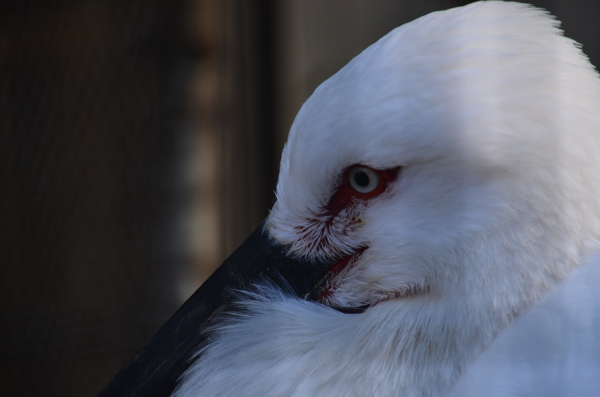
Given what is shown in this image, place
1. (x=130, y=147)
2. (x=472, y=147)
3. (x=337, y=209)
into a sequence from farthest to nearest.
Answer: (x=130, y=147), (x=337, y=209), (x=472, y=147)

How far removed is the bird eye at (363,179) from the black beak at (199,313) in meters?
0.13

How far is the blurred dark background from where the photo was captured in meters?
1.10

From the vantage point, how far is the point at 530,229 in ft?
1.94

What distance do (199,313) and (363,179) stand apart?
0.93ft

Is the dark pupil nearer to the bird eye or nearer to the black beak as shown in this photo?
the bird eye

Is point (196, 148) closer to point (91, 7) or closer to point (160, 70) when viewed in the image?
point (160, 70)

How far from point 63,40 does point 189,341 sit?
731 mm

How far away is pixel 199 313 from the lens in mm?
722

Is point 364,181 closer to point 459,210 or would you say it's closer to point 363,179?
point 363,179

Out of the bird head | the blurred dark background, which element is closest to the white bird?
the bird head

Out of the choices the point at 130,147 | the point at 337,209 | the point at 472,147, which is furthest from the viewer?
the point at 130,147

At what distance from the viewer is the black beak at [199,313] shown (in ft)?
2.35

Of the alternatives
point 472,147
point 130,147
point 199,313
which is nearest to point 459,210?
point 472,147

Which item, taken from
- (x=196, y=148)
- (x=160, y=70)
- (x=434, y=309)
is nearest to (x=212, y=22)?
(x=160, y=70)
